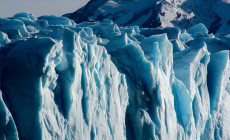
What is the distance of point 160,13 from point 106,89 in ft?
48.0

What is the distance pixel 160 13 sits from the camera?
1917cm

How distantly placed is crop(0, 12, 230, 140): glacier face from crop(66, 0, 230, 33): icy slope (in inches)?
449

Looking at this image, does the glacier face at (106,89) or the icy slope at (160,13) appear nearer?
the glacier face at (106,89)

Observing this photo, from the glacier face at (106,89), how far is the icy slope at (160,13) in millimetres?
11417

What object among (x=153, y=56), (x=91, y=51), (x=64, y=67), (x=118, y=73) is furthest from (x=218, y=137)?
(x=64, y=67)

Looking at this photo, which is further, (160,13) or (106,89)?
(160,13)

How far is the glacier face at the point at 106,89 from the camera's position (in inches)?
150

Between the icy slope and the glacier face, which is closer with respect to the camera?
the glacier face

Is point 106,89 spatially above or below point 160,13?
above

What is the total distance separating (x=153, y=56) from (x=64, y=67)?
2.10m

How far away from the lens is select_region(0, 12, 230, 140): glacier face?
12.5 ft

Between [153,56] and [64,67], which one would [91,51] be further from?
[153,56]

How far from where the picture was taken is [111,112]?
5.04m

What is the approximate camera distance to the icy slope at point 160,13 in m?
19.4
